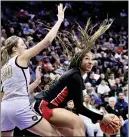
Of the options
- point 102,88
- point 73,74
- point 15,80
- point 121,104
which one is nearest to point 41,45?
point 15,80

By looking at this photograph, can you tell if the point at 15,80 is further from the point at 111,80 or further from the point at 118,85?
the point at 111,80

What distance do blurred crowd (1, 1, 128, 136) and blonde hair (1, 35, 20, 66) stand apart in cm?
250

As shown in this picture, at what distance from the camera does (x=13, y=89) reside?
14.7 feet

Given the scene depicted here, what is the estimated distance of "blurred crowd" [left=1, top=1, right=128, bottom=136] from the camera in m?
9.71

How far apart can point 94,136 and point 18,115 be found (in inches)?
189

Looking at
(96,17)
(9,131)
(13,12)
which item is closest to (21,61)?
(9,131)

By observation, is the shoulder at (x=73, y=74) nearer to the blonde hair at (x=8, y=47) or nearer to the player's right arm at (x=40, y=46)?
the player's right arm at (x=40, y=46)

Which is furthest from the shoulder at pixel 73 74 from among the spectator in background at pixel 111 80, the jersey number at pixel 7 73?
the spectator in background at pixel 111 80

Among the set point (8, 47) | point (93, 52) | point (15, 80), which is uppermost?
point (8, 47)

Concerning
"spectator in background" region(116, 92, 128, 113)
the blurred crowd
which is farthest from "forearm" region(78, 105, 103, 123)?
"spectator in background" region(116, 92, 128, 113)

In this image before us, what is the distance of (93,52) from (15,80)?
11845 millimetres

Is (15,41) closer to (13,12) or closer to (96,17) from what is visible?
(13,12)

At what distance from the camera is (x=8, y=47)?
468 centimetres

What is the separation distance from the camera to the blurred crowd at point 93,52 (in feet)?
31.9
